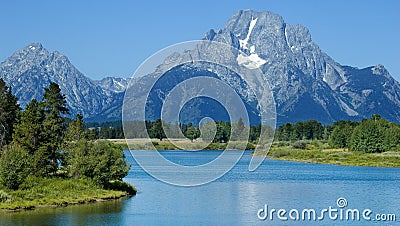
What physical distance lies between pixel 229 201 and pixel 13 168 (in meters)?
20.5

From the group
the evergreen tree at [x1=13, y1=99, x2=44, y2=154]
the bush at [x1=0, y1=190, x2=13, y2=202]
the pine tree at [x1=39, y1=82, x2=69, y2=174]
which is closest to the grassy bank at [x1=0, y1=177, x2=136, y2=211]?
the bush at [x1=0, y1=190, x2=13, y2=202]

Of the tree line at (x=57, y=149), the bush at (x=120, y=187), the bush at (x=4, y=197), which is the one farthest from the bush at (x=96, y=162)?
the bush at (x=4, y=197)

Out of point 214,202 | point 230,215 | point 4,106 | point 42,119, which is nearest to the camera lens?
point 230,215

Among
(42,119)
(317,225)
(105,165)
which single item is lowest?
(317,225)

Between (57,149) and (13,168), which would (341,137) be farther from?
(13,168)

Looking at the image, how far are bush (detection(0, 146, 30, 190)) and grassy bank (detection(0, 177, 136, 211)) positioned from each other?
0.67 meters

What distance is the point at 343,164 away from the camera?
132125 mm

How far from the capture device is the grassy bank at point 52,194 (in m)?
55.3

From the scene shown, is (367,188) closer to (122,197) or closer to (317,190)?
(317,190)

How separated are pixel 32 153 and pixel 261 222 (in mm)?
25698

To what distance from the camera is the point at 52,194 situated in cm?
5959

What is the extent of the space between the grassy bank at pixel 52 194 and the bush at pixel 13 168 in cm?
67

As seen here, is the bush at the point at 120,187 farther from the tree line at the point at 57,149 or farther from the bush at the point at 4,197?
the bush at the point at 4,197

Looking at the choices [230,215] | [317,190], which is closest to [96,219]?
[230,215]
